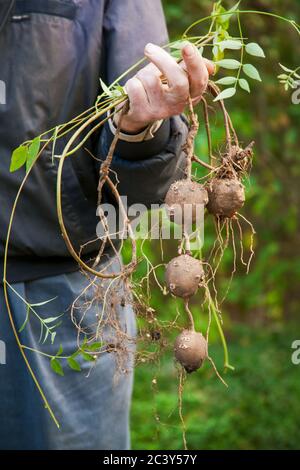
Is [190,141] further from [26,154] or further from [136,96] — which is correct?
[26,154]

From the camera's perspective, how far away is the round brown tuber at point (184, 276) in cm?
114

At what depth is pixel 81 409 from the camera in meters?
1.73

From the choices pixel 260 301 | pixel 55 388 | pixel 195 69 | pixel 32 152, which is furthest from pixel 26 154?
pixel 260 301

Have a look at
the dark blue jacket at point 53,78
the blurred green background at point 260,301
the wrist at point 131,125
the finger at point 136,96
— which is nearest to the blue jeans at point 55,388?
the dark blue jacket at point 53,78

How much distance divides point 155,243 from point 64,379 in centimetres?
250

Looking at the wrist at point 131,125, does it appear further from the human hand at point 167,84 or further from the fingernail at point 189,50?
the fingernail at point 189,50

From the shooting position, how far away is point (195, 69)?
1.17 m

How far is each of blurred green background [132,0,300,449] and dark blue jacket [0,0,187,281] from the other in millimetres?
1290

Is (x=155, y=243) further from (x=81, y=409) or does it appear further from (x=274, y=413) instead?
(x=81, y=409)

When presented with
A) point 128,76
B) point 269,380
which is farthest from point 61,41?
point 269,380

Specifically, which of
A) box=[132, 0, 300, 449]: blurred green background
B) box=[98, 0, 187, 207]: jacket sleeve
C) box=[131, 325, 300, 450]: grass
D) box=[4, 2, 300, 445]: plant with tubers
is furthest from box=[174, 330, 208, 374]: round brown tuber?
box=[132, 0, 300, 449]: blurred green background

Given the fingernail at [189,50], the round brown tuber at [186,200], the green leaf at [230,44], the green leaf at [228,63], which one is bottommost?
the round brown tuber at [186,200]

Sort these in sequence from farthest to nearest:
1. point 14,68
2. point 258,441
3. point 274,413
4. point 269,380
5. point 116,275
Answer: point 269,380, point 274,413, point 258,441, point 14,68, point 116,275

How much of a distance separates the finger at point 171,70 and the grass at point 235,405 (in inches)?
68.8
